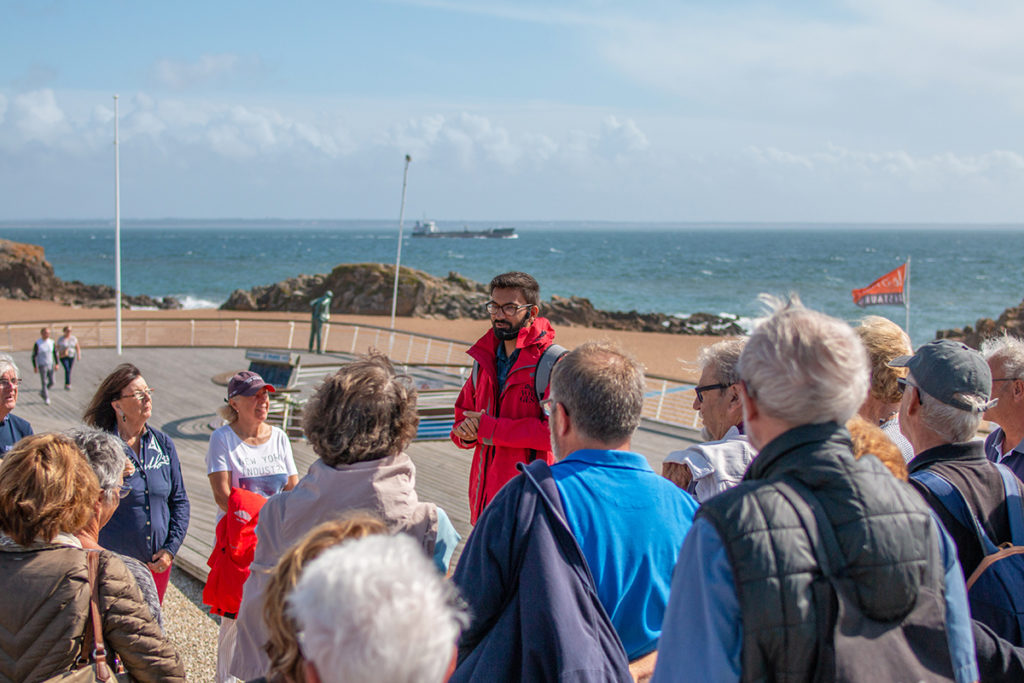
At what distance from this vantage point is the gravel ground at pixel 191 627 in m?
4.48

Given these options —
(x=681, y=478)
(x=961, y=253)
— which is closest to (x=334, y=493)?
(x=681, y=478)

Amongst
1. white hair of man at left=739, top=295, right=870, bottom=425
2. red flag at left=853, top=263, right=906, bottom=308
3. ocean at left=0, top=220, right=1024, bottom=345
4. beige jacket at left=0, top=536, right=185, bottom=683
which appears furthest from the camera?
ocean at left=0, top=220, right=1024, bottom=345

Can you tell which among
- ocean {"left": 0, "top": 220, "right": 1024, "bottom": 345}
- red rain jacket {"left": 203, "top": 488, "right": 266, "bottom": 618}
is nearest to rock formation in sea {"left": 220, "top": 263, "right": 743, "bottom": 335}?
ocean {"left": 0, "top": 220, "right": 1024, "bottom": 345}

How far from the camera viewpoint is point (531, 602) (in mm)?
1937

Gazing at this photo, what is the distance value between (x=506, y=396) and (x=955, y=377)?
204 cm

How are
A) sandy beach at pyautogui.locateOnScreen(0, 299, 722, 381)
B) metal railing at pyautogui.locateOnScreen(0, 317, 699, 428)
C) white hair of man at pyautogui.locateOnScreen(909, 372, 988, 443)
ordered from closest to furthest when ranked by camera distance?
white hair of man at pyautogui.locateOnScreen(909, 372, 988, 443)
metal railing at pyautogui.locateOnScreen(0, 317, 699, 428)
sandy beach at pyautogui.locateOnScreen(0, 299, 722, 381)

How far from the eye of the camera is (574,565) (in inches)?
78.6

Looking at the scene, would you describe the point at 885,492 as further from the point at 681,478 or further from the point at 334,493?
the point at 334,493

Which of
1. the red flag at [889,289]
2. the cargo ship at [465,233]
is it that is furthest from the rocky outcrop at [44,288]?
the cargo ship at [465,233]

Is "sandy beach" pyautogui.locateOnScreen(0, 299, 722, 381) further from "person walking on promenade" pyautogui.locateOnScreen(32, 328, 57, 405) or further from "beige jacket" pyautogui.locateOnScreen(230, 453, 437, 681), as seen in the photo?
"beige jacket" pyautogui.locateOnScreen(230, 453, 437, 681)

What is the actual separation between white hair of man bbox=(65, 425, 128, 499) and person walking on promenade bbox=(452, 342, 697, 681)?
→ 1.62 m

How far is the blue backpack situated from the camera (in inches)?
85.6

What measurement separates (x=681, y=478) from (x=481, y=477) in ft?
4.92

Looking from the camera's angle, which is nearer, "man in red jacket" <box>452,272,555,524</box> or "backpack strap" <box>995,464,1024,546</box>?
"backpack strap" <box>995,464,1024,546</box>
